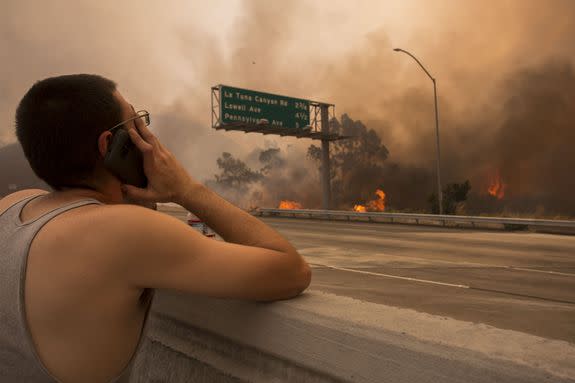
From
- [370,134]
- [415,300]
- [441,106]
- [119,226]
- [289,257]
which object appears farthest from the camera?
[370,134]

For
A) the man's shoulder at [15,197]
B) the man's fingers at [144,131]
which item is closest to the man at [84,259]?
the man's fingers at [144,131]

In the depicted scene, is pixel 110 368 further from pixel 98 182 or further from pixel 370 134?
pixel 370 134

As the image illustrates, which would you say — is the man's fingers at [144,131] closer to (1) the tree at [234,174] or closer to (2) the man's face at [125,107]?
(2) the man's face at [125,107]

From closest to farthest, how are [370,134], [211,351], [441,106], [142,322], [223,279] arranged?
[223,279] → [142,322] → [211,351] → [441,106] → [370,134]

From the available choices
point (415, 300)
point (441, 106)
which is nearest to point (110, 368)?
point (415, 300)

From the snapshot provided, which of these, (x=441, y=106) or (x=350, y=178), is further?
(x=350, y=178)

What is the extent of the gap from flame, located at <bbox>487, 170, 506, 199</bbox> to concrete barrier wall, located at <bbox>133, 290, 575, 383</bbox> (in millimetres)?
49204

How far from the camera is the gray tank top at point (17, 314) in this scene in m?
1.27

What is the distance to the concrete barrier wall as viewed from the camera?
109cm

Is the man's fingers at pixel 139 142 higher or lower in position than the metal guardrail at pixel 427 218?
higher

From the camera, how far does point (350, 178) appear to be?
201 feet

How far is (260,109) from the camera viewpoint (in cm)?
2872

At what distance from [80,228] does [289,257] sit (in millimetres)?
654

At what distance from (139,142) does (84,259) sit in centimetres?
48
